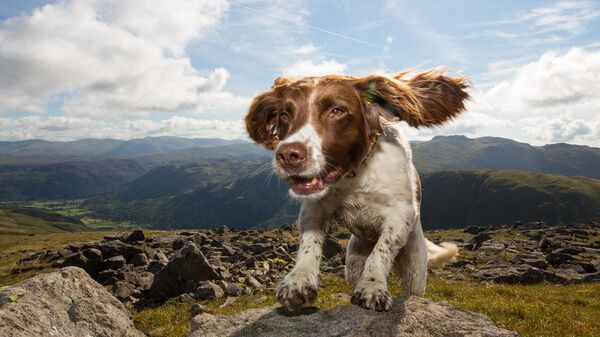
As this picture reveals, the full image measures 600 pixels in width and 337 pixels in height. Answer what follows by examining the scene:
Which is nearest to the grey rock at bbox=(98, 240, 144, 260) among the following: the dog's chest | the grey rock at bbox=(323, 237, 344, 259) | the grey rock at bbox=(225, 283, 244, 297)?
Answer: the grey rock at bbox=(323, 237, 344, 259)

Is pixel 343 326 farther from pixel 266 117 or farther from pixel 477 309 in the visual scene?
pixel 477 309

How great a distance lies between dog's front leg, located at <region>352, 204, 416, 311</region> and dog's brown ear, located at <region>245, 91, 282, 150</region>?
6.61 feet

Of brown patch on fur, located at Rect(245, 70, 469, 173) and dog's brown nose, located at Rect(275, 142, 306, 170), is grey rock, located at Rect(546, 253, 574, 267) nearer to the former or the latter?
brown patch on fur, located at Rect(245, 70, 469, 173)

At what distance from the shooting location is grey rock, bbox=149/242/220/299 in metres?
20.0

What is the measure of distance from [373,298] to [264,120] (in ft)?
9.61

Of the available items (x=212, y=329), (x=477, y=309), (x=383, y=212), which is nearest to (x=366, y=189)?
(x=383, y=212)

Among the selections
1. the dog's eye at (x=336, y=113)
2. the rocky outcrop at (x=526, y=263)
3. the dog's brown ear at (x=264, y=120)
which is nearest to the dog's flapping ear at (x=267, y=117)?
the dog's brown ear at (x=264, y=120)

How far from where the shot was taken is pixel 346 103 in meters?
5.31

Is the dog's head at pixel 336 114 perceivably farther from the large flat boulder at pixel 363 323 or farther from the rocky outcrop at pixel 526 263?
the rocky outcrop at pixel 526 263

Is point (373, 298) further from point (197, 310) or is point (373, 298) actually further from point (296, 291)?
point (197, 310)

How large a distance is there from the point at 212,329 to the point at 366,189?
3.63m

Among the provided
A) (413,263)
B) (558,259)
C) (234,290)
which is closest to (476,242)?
(558,259)

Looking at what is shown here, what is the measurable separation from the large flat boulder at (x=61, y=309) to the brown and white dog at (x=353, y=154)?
13.5 feet

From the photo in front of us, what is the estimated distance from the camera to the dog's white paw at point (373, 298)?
5258 mm
